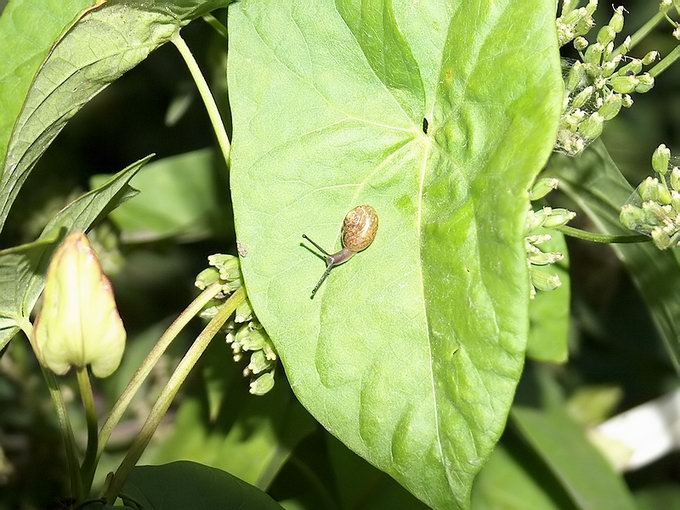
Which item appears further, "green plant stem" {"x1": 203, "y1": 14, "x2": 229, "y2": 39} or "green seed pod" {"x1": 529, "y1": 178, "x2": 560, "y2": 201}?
"green plant stem" {"x1": 203, "y1": 14, "x2": 229, "y2": 39}

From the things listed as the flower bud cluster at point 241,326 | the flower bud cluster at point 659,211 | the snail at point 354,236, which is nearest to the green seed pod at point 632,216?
the flower bud cluster at point 659,211

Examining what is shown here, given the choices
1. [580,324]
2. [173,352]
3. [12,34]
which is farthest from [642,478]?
[12,34]

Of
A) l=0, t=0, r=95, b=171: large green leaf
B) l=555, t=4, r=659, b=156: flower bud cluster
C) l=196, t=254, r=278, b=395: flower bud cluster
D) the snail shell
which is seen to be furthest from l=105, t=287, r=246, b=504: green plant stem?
l=555, t=4, r=659, b=156: flower bud cluster

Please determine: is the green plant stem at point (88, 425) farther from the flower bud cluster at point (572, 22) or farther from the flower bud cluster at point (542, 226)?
the flower bud cluster at point (572, 22)

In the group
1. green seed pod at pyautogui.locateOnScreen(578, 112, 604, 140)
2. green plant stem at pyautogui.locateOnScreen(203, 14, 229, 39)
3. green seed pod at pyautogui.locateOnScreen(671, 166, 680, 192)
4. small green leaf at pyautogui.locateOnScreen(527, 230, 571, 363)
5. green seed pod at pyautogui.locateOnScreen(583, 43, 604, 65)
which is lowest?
small green leaf at pyautogui.locateOnScreen(527, 230, 571, 363)

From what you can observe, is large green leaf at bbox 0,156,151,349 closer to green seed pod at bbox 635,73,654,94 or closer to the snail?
the snail

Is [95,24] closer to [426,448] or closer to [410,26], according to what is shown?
[410,26]

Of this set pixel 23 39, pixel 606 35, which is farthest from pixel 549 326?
pixel 23 39

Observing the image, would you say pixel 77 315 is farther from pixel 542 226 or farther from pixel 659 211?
pixel 659 211
